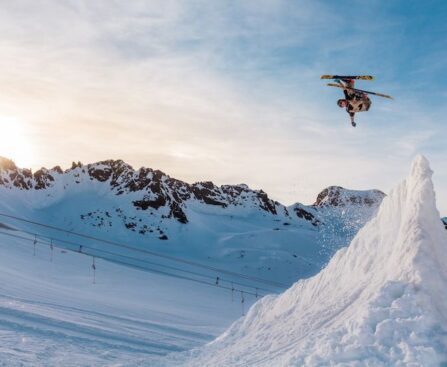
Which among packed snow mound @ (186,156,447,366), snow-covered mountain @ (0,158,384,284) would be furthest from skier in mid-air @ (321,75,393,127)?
snow-covered mountain @ (0,158,384,284)

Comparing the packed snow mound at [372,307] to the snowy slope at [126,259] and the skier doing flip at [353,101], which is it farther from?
the skier doing flip at [353,101]

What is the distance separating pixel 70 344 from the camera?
45.5ft

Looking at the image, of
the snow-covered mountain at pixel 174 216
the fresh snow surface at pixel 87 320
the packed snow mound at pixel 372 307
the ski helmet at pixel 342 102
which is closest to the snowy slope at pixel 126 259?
the fresh snow surface at pixel 87 320

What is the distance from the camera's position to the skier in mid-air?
22422 millimetres

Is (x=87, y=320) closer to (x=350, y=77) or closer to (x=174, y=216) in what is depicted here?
(x=350, y=77)

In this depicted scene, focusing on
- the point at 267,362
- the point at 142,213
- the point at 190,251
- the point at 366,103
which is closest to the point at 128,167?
the point at 142,213

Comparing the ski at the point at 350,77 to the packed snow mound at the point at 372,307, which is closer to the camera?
the packed snow mound at the point at 372,307

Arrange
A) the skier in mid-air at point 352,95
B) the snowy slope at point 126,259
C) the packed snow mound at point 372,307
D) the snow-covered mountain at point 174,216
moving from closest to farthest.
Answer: the packed snow mound at point 372,307, the snowy slope at point 126,259, the skier in mid-air at point 352,95, the snow-covered mountain at point 174,216

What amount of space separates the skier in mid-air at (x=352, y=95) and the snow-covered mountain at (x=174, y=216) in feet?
204

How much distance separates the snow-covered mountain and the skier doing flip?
204 feet

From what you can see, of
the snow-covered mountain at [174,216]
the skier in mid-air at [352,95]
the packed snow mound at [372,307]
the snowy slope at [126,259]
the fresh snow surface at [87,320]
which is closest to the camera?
the packed snow mound at [372,307]

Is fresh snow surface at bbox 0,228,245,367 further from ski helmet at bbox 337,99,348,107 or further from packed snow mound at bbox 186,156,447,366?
ski helmet at bbox 337,99,348,107

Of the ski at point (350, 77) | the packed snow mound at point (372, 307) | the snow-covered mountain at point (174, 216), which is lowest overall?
the packed snow mound at point (372, 307)

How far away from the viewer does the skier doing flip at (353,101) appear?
73.7 ft
